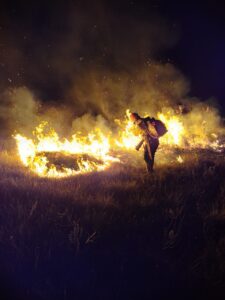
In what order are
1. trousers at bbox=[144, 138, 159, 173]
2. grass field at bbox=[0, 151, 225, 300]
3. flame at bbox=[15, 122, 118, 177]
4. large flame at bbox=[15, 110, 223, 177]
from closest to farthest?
1. grass field at bbox=[0, 151, 225, 300]
2. trousers at bbox=[144, 138, 159, 173]
3. flame at bbox=[15, 122, 118, 177]
4. large flame at bbox=[15, 110, 223, 177]

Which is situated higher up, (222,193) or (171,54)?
(171,54)

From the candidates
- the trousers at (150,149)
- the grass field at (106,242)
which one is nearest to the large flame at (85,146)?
the trousers at (150,149)

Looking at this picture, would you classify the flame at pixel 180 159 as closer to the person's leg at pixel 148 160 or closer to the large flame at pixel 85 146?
the large flame at pixel 85 146

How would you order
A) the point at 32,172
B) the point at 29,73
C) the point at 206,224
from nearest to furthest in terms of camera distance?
the point at 206,224, the point at 32,172, the point at 29,73

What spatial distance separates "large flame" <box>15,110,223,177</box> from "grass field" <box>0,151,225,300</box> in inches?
92.3

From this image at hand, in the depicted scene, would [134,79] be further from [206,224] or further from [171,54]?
[206,224]

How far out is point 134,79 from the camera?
813 inches

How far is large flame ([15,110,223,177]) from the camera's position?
31.2 ft

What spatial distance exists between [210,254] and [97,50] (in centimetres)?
1725

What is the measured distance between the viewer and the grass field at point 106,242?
12.5ft

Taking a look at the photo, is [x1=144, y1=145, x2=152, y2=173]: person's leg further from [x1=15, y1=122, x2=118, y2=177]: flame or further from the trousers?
[x1=15, y1=122, x2=118, y2=177]: flame

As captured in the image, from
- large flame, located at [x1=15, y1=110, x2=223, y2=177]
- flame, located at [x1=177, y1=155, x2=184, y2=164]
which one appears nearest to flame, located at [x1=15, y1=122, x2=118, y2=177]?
large flame, located at [x1=15, y1=110, x2=223, y2=177]

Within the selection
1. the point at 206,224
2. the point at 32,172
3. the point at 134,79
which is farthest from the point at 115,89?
the point at 206,224

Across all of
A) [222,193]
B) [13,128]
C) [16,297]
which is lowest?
[16,297]
